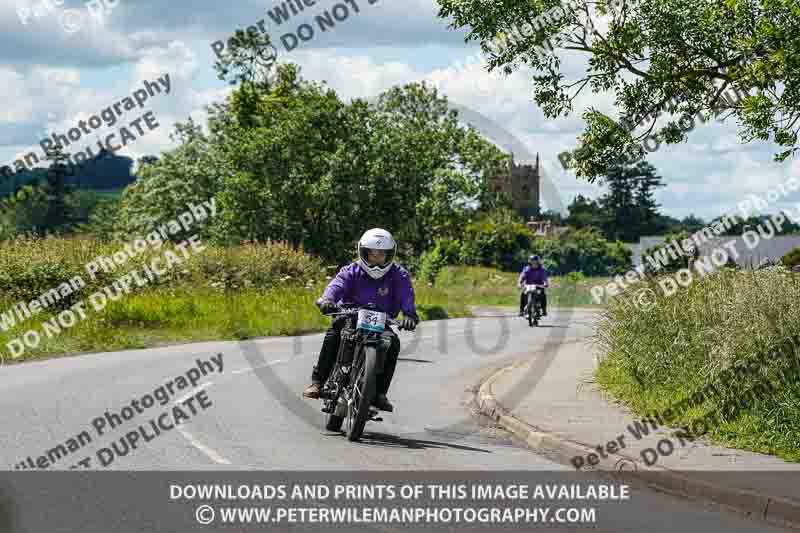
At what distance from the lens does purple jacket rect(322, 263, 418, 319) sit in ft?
39.3

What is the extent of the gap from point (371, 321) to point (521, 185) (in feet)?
283

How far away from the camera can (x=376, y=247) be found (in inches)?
458

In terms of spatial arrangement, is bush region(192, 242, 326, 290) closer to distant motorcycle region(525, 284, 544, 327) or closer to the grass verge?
the grass verge

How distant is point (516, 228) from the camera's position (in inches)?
3054

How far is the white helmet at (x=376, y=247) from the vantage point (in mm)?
11656

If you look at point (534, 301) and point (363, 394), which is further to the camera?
point (534, 301)

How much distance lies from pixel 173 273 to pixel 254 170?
1062 inches
